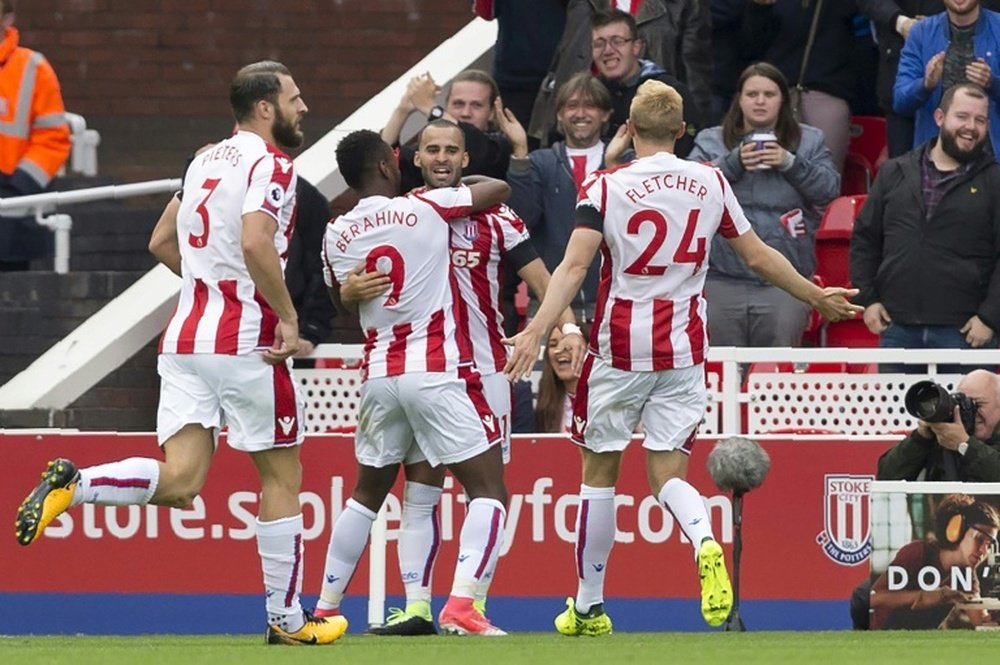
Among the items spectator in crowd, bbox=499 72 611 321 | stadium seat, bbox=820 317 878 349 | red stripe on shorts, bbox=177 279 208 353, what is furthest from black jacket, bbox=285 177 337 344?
red stripe on shorts, bbox=177 279 208 353

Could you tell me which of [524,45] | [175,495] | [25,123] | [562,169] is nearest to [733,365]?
[562,169]

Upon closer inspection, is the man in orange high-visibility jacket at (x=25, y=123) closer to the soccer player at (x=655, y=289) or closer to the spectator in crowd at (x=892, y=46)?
the spectator in crowd at (x=892, y=46)

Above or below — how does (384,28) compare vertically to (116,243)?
above

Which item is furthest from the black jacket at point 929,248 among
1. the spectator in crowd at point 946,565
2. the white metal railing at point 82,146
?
the white metal railing at point 82,146

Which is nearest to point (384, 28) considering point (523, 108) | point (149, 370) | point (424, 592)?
point (523, 108)

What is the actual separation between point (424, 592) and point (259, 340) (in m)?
1.53

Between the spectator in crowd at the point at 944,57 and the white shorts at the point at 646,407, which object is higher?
the spectator in crowd at the point at 944,57

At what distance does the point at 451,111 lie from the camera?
13289mm

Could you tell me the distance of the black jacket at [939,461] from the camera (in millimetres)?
11000

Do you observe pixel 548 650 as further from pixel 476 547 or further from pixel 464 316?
pixel 464 316

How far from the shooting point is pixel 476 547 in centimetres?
1047

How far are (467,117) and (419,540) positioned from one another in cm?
306

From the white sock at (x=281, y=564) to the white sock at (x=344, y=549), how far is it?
803 mm

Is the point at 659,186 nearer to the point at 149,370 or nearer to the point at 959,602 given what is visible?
the point at 959,602
